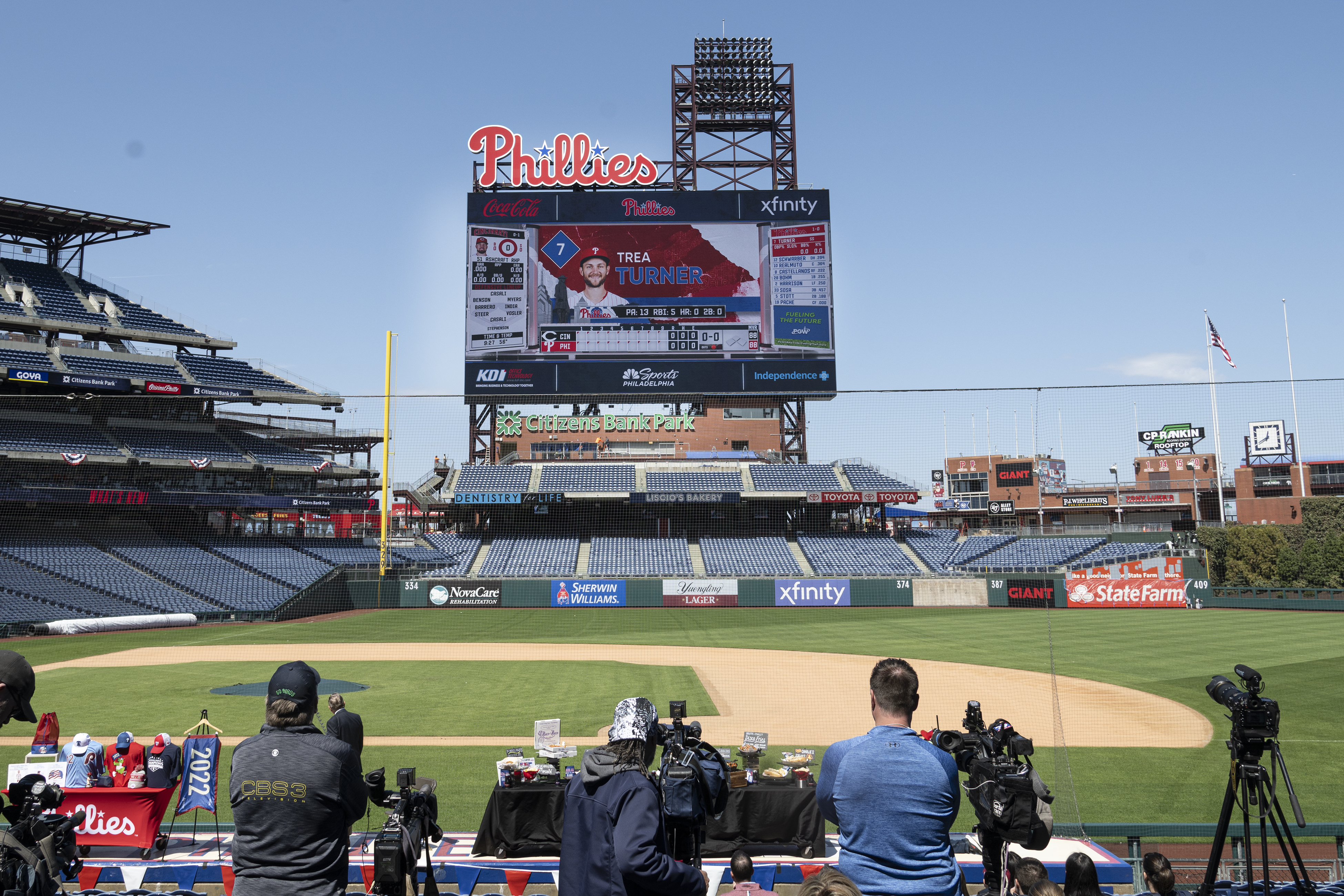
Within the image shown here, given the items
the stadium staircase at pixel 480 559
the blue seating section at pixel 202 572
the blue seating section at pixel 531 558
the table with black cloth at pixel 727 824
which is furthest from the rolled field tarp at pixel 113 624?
the table with black cloth at pixel 727 824

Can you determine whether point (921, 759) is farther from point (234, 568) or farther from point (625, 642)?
point (234, 568)

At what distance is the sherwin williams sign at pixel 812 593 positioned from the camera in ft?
127

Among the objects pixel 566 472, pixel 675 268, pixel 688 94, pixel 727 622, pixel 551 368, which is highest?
pixel 688 94

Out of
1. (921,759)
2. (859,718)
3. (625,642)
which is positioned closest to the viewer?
(921,759)

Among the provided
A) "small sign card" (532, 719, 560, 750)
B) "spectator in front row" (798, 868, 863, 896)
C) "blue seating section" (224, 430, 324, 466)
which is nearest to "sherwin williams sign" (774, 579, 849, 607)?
"blue seating section" (224, 430, 324, 466)

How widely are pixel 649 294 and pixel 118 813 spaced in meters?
34.3

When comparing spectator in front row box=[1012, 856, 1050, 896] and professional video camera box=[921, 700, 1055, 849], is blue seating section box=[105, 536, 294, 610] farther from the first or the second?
spectator in front row box=[1012, 856, 1050, 896]

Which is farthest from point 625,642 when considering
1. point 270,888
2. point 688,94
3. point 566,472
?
point 688,94

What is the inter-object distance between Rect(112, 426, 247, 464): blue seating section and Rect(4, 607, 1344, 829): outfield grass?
1114 centimetres

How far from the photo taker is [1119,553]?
1772 inches

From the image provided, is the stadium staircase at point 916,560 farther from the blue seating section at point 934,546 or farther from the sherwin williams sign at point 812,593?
the sherwin williams sign at point 812,593

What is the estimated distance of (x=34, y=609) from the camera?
1210 inches

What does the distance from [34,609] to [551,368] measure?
21545 mm

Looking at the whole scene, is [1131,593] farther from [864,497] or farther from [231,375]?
[231,375]
